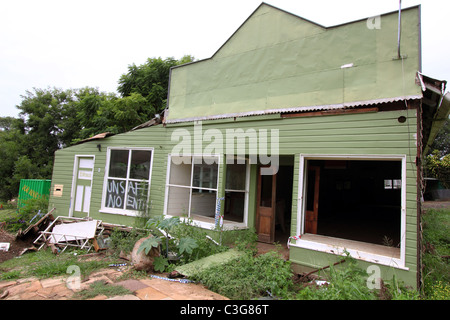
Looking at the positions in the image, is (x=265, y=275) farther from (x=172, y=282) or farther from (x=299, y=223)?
(x=172, y=282)

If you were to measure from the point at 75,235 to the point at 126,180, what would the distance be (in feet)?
6.94

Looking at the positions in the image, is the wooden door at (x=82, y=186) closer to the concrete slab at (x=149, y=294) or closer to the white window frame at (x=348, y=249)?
the concrete slab at (x=149, y=294)

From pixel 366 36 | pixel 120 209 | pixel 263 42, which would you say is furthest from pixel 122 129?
pixel 366 36

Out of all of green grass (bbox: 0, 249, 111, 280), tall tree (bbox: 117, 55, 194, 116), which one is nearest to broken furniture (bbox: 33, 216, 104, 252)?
green grass (bbox: 0, 249, 111, 280)

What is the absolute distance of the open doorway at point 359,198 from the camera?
880 cm

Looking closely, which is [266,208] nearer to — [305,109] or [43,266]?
[305,109]

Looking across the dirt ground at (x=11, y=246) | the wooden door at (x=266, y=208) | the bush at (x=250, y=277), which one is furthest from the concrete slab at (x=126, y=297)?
the dirt ground at (x=11, y=246)

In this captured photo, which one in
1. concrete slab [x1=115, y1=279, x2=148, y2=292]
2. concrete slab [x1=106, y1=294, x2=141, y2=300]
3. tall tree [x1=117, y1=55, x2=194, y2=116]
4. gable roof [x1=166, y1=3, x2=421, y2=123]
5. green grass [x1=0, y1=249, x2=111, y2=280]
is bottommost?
green grass [x1=0, y1=249, x2=111, y2=280]

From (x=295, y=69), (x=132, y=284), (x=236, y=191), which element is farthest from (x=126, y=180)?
(x=295, y=69)

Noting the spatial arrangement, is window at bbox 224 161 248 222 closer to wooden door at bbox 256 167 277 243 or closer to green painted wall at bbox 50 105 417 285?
green painted wall at bbox 50 105 417 285

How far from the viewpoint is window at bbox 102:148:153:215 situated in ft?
25.3

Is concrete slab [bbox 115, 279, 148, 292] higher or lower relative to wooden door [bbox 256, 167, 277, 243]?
lower

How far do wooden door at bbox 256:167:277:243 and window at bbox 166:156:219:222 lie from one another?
1276mm

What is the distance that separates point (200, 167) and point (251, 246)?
247cm
